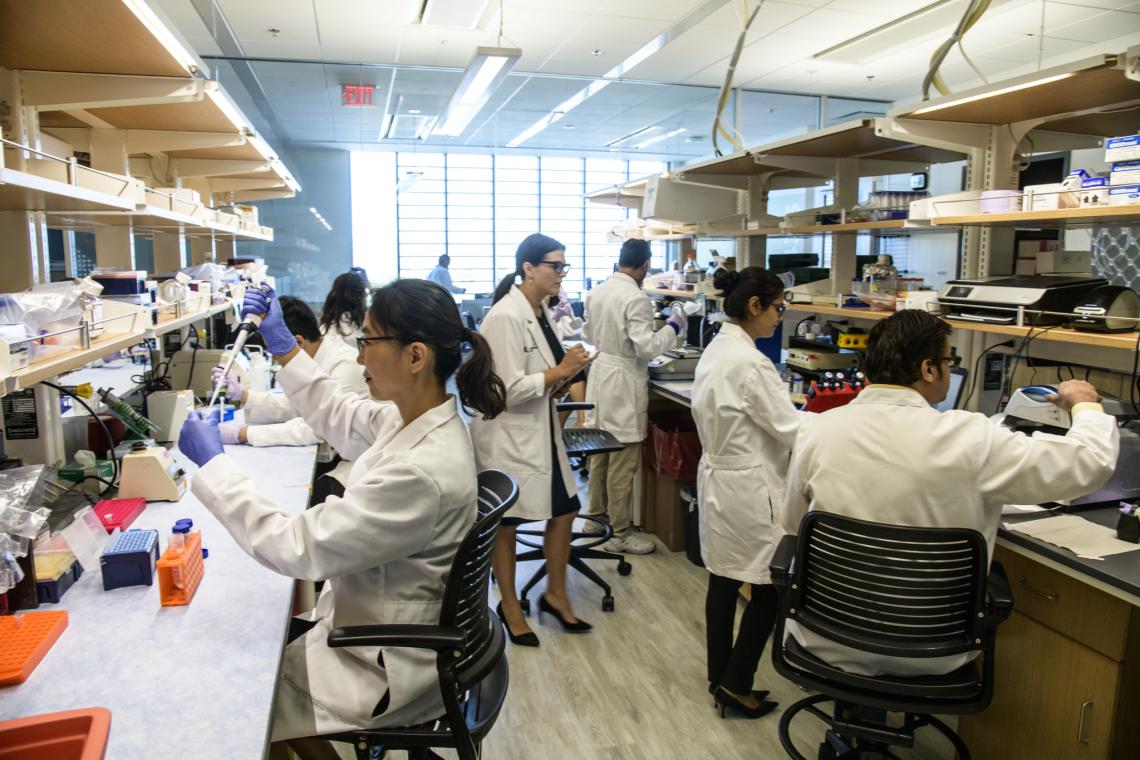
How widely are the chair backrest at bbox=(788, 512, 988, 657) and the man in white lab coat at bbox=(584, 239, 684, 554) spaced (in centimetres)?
201

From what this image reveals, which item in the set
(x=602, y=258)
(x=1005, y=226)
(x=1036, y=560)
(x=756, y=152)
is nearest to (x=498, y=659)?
(x=1036, y=560)

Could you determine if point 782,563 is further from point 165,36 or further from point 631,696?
point 165,36

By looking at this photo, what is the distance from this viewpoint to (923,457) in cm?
158

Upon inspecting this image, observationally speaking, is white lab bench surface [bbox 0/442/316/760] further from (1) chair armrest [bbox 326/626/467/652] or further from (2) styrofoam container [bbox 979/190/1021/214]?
(2) styrofoam container [bbox 979/190/1021/214]

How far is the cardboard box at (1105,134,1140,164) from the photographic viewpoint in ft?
5.77

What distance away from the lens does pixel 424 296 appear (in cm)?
148

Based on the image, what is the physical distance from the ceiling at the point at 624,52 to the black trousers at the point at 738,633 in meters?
3.64

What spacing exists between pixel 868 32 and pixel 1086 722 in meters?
4.53

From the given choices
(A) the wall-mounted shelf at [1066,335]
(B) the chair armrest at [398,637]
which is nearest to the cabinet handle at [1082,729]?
(A) the wall-mounted shelf at [1066,335]

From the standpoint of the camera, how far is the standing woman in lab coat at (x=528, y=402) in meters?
2.61

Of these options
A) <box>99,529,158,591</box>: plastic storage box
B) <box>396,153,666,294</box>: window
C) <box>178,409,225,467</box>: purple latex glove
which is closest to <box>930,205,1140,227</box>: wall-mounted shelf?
<box>178,409,225,467</box>: purple latex glove

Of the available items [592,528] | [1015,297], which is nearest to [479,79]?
[592,528]

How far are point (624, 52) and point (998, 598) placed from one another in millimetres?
5107

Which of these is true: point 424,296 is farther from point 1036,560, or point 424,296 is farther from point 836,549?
point 1036,560
